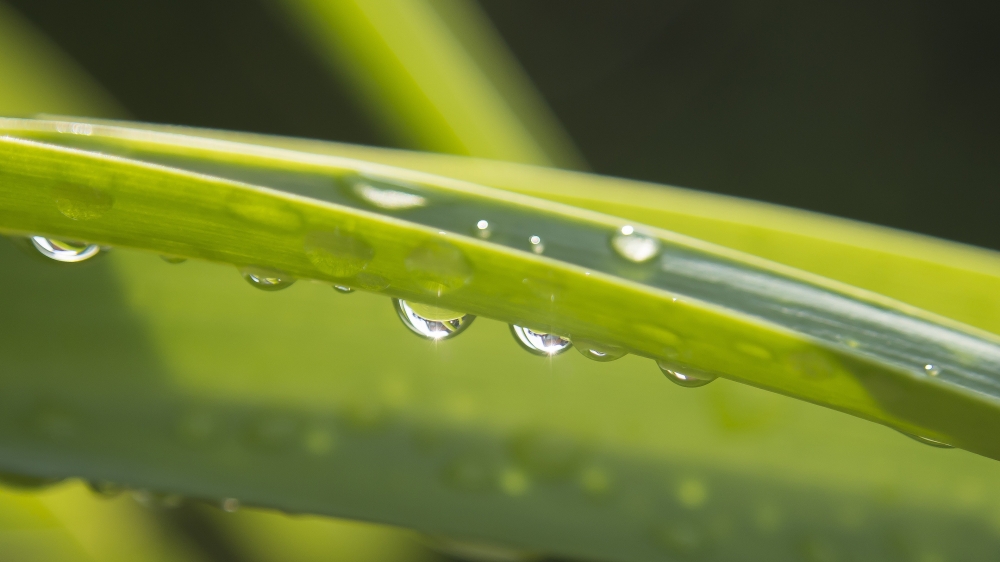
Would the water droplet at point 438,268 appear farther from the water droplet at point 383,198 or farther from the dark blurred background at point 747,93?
the dark blurred background at point 747,93

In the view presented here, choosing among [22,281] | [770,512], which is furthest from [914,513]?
[22,281]

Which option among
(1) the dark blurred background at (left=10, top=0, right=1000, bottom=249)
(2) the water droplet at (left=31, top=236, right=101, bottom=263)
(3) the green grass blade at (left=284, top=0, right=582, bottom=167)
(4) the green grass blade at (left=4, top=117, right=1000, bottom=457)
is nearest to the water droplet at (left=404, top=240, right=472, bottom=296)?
(4) the green grass blade at (left=4, top=117, right=1000, bottom=457)

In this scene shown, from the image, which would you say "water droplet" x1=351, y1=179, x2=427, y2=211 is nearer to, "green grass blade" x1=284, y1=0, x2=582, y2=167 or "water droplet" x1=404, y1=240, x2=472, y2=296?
"water droplet" x1=404, y1=240, x2=472, y2=296

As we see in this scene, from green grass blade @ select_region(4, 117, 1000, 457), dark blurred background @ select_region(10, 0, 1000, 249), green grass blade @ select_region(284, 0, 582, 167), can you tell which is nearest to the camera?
green grass blade @ select_region(4, 117, 1000, 457)

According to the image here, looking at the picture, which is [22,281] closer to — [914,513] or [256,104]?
[914,513]

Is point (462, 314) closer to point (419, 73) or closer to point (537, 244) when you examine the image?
point (537, 244)
